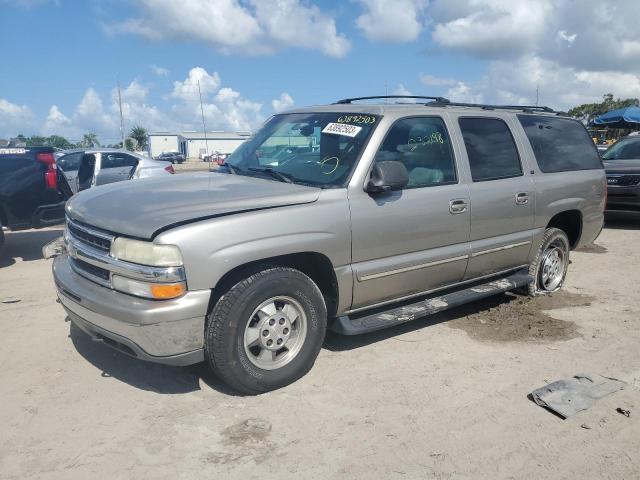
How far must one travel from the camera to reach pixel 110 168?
38.1 feet

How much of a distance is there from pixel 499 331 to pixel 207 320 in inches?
111

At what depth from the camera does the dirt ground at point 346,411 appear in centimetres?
289

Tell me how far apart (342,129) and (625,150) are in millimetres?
9492

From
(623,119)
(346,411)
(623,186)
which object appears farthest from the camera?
(623,119)

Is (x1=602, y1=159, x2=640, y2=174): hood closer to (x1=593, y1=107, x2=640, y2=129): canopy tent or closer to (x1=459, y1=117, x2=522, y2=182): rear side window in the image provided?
(x1=459, y1=117, x2=522, y2=182): rear side window

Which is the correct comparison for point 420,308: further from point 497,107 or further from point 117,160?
point 117,160

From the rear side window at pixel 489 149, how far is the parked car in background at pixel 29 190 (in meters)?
5.67

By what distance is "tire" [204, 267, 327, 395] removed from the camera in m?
3.34

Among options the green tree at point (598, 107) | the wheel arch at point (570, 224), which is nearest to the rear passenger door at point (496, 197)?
the wheel arch at point (570, 224)

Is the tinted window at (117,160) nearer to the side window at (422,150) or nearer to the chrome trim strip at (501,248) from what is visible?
the side window at (422,150)

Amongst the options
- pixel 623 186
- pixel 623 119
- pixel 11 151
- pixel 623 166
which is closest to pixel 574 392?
pixel 11 151

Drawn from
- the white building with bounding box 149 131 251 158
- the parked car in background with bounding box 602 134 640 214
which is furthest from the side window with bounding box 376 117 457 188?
the white building with bounding box 149 131 251 158

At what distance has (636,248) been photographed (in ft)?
28.0

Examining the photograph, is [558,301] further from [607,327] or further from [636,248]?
[636,248]
